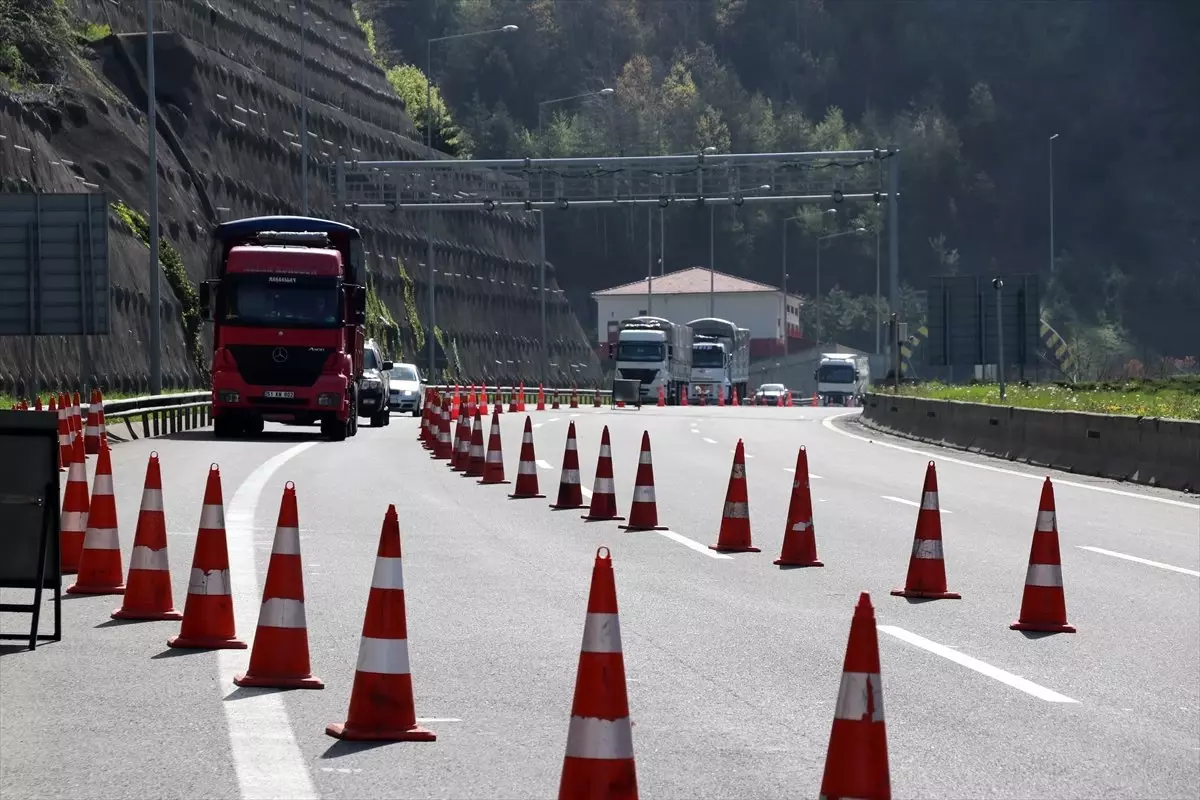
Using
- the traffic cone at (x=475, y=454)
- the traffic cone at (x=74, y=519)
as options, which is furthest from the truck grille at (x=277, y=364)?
the traffic cone at (x=74, y=519)

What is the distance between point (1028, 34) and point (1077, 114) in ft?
26.9

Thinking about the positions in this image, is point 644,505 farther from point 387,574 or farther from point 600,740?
point 600,740

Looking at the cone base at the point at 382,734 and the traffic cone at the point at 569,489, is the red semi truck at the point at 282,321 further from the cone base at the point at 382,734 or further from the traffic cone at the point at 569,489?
the cone base at the point at 382,734

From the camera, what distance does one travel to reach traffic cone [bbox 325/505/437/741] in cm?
777

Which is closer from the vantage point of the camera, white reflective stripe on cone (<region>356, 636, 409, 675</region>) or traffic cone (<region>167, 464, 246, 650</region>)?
white reflective stripe on cone (<region>356, 636, 409, 675</region>)

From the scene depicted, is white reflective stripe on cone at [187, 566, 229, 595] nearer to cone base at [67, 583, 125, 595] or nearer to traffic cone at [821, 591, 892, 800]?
cone base at [67, 583, 125, 595]

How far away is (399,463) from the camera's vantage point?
2869 centimetres

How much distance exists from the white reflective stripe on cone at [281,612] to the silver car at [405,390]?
1907 inches

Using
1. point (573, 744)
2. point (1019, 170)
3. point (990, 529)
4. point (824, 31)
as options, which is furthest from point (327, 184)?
point (824, 31)

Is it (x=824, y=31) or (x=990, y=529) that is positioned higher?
(x=824, y=31)

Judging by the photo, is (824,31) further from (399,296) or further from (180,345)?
(180,345)

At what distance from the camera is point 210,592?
1023 cm

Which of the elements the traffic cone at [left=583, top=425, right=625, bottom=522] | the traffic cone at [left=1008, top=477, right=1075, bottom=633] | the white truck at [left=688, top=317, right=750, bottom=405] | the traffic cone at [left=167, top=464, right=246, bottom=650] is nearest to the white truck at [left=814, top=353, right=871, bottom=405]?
the white truck at [left=688, top=317, right=750, bottom=405]

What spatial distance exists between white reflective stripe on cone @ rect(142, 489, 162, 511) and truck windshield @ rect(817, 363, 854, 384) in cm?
8740
